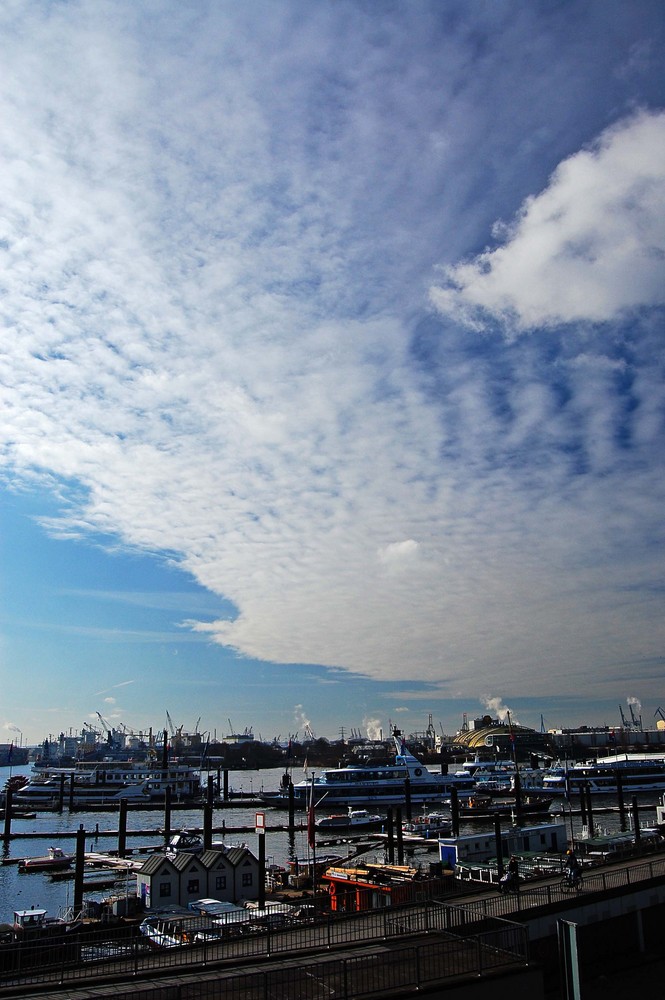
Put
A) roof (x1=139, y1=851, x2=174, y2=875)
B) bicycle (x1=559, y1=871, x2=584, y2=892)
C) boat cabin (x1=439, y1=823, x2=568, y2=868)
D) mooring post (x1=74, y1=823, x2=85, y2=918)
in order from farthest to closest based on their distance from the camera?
boat cabin (x1=439, y1=823, x2=568, y2=868), mooring post (x1=74, y1=823, x2=85, y2=918), roof (x1=139, y1=851, x2=174, y2=875), bicycle (x1=559, y1=871, x2=584, y2=892)

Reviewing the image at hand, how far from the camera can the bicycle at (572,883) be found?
2566 centimetres

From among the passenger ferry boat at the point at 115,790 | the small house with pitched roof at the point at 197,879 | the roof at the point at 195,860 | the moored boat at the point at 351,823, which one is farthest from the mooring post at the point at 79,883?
the passenger ferry boat at the point at 115,790

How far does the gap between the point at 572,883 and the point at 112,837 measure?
217 feet

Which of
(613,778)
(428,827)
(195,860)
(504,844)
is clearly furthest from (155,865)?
(613,778)

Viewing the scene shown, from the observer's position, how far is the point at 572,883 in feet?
84.7

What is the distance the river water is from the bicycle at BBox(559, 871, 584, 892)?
2529 centimetres

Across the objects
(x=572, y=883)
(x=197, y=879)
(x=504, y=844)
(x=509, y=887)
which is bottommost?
(x=197, y=879)

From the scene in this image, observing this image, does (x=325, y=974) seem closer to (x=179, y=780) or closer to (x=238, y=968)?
(x=238, y=968)

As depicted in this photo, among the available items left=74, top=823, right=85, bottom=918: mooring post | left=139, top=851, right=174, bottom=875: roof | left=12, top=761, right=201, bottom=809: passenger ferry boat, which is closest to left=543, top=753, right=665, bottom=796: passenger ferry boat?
left=12, top=761, right=201, bottom=809: passenger ferry boat

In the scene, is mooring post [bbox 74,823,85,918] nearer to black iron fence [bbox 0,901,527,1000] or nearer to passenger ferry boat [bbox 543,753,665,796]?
black iron fence [bbox 0,901,527,1000]

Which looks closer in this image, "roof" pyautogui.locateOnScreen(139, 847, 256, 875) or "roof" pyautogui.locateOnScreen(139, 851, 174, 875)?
"roof" pyautogui.locateOnScreen(139, 851, 174, 875)

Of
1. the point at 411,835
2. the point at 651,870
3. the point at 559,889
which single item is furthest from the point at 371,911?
the point at 411,835

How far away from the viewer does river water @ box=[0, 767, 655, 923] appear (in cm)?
5019

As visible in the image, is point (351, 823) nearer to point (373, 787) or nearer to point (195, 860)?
point (373, 787)
